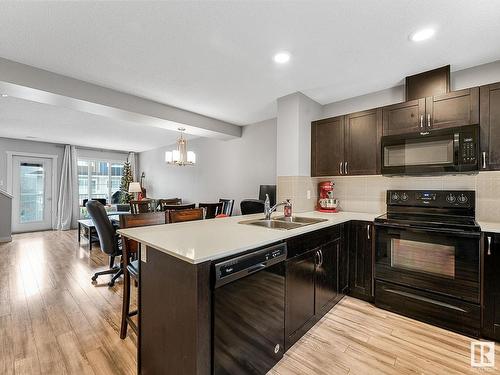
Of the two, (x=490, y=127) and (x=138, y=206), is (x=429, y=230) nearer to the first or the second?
(x=490, y=127)

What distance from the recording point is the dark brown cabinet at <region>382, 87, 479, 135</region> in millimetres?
2201

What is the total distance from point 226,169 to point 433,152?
3.86 metres

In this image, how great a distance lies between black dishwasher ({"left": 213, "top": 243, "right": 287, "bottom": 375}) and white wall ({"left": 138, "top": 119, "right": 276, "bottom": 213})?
115 inches

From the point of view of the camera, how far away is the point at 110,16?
175 cm

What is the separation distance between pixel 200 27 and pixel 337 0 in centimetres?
104

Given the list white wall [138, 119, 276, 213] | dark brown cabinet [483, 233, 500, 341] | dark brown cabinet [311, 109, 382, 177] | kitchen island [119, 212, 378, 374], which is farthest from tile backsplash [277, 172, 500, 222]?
kitchen island [119, 212, 378, 374]

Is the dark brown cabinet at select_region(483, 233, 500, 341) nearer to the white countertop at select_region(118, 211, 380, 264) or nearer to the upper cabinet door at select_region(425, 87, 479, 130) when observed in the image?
the upper cabinet door at select_region(425, 87, 479, 130)

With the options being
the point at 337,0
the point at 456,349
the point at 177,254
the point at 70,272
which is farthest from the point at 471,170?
the point at 70,272

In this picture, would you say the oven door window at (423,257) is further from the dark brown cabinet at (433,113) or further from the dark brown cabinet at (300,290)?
the dark brown cabinet at (433,113)

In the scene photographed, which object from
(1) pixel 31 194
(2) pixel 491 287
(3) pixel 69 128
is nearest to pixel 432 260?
(2) pixel 491 287

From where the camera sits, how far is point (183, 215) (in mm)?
2371

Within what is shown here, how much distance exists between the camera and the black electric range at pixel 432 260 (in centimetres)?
194

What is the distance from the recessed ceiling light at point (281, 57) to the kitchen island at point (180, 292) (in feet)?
5.62

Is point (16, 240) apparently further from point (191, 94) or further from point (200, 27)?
point (200, 27)
